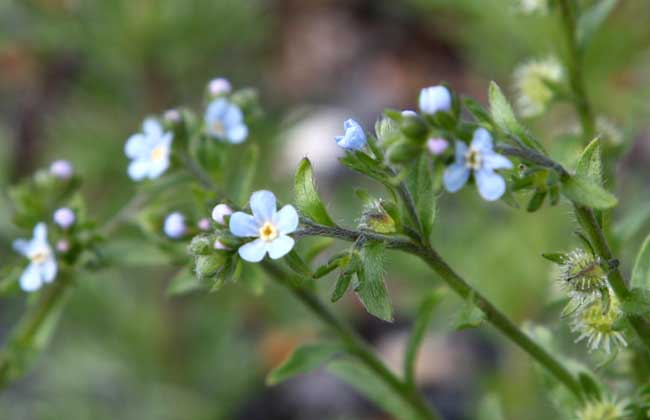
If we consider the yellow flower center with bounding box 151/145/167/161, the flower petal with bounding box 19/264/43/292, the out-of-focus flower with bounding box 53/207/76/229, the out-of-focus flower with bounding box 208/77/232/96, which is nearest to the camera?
the flower petal with bounding box 19/264/43/292

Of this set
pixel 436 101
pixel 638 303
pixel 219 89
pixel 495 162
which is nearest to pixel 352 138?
pixel 436 101

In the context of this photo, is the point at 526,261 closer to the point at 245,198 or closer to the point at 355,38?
the point at 245,198

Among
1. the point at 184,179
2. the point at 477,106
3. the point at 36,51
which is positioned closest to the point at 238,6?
the point at 36,51

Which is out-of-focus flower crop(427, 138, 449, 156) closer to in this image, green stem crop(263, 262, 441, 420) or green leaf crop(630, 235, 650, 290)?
green leaf crop(630, 235, 650, 290)

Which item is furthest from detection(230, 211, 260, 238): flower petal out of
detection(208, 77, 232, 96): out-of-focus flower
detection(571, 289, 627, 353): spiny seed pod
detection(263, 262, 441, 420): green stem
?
detection(208, 77, 232, 96): out-of-focus flower

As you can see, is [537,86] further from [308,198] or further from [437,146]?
[437,146]

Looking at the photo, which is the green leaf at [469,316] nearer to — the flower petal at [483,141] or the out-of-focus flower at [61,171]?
the flower petal at [483,141]

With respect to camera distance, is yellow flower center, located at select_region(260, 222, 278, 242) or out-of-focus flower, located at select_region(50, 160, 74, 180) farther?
out-of-focus flower, located at select_region(50, 160, 74, 180)
